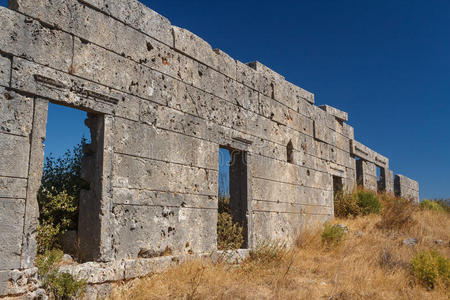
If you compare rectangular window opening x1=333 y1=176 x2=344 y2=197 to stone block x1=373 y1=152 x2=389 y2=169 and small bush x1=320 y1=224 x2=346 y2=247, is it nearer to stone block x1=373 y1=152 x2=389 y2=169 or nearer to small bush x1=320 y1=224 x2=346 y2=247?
small bush x1=320 y1=224 x2=346 y2=247

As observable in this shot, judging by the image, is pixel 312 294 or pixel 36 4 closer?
pixel 36 4

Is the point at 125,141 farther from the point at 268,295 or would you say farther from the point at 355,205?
the point at 355,205

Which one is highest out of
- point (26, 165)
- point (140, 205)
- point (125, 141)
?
point (125, 141)

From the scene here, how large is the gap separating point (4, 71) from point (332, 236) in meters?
6.90

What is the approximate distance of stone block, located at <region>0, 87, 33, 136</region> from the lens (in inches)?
173

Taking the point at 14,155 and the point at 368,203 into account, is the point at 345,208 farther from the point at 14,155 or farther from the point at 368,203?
the point at 14,155

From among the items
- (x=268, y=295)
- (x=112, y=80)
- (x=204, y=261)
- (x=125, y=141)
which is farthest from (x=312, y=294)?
(x=112, y=80)

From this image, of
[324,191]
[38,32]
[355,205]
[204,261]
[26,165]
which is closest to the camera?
[26,165]

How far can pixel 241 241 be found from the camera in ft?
24.7

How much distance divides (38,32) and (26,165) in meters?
1.50

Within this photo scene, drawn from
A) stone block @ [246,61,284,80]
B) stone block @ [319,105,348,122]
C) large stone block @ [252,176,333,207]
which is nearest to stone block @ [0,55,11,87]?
large stone block @ [252,176,333,207]

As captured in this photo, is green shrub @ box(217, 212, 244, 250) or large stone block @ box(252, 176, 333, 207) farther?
large stone block @ box(252, 176, 333, 207)

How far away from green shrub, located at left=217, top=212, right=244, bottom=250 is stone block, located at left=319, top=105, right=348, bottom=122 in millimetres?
5449

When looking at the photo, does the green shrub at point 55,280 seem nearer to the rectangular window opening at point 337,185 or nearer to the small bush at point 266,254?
the small bush at point 266,254
